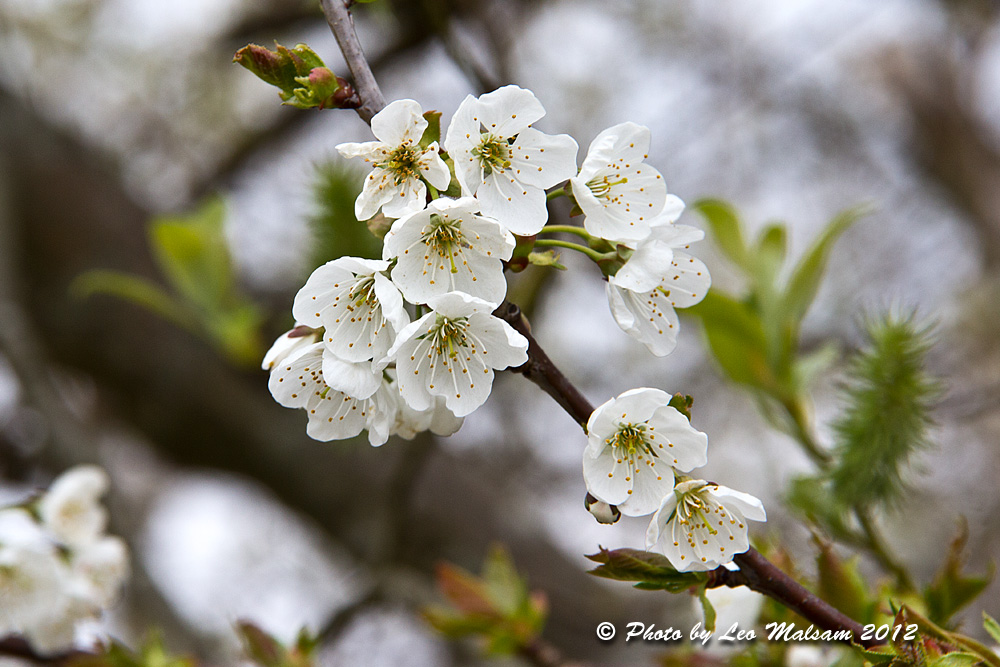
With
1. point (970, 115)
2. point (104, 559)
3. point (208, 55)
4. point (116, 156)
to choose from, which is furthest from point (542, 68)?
point (104, 559)

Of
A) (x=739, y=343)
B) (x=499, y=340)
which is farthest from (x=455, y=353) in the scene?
(x=739, y=343)

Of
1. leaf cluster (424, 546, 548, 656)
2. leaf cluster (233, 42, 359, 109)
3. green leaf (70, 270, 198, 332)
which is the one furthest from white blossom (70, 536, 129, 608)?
leaf cluster (233, 42, 359, 109)

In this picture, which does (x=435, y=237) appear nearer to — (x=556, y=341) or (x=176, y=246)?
(x=176, y=246)

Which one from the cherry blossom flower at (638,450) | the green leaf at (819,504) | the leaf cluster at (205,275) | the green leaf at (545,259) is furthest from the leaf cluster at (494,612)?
the leaf cluster at (205,275)

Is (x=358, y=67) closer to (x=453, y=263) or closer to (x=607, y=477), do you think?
(x=453, y=263)

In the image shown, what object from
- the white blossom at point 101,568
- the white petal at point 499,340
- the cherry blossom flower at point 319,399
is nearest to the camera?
the white petal at point 499,340

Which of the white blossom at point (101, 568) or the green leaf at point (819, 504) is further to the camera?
the white blossom at point (101, 568)

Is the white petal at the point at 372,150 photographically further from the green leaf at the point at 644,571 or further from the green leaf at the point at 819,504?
the green leaf at the point at 819,504
